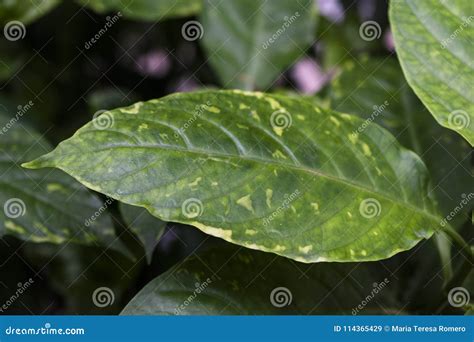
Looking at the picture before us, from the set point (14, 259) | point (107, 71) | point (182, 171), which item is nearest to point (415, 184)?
point (182, 171)

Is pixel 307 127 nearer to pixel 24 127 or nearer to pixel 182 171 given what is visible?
pixel 182 171
